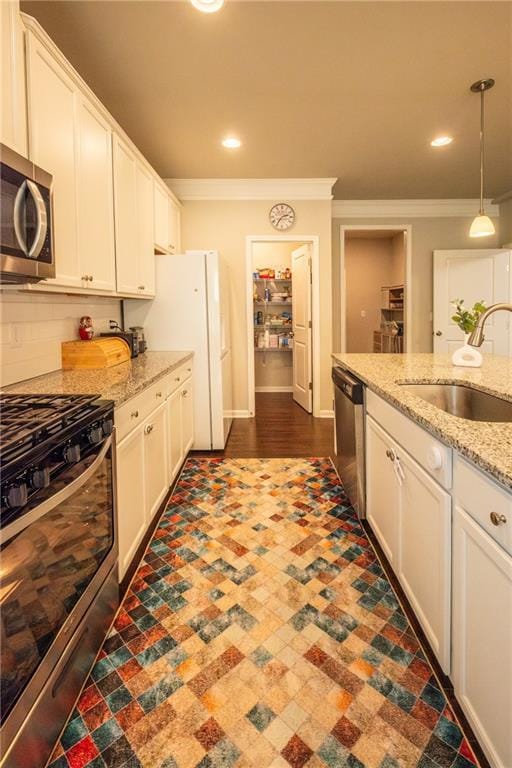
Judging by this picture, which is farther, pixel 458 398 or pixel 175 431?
pixel 175 431

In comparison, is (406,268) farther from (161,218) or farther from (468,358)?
(468,358)

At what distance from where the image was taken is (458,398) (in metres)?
2.04

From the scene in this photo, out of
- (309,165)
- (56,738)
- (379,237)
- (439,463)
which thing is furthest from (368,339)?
(56,738)

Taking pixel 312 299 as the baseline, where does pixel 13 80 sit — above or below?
above

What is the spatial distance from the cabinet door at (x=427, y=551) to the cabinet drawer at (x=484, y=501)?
0.10 m

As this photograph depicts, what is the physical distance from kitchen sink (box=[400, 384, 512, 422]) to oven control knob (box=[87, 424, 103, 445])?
1.31 meters

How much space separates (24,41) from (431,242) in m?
4.96

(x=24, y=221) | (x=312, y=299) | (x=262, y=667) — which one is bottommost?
(x=262, y=667)

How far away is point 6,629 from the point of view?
0.94 meters

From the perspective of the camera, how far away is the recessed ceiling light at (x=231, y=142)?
3380mm

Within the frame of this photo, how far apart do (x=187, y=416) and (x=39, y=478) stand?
7.62ft

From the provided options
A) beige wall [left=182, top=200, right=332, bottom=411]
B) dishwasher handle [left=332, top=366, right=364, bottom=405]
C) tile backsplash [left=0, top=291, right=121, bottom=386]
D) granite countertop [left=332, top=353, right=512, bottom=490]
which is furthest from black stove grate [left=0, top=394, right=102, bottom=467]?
beige wall [left=182, top=200, right=332, bottom=411]

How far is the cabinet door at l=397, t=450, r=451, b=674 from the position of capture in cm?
125

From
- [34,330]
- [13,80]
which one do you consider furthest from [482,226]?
[34,330]
